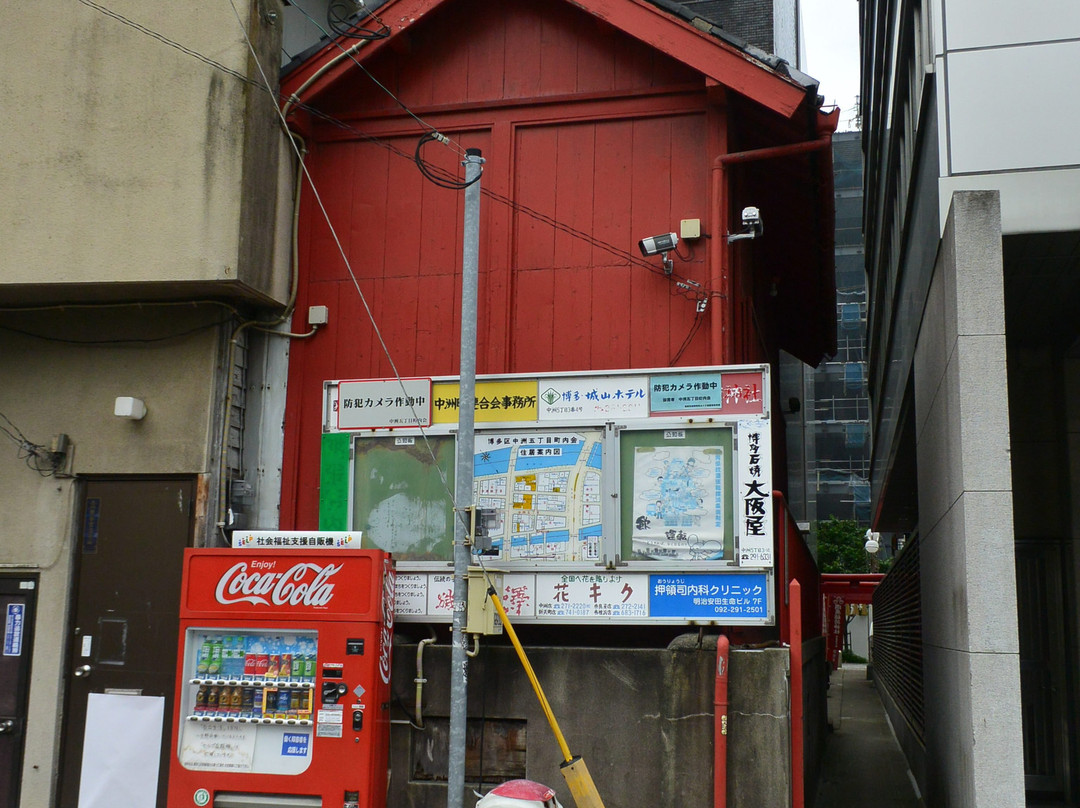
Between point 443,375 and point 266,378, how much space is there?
73.5 inches

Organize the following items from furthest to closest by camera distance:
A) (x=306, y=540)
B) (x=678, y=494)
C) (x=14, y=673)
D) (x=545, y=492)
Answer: (x=14, y=673) → (x=545, y=492) → (x=678, y=494) → (x=306, y=540)

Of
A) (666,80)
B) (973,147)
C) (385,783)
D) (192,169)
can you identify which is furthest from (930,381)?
(192,169)

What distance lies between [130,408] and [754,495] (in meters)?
5.80

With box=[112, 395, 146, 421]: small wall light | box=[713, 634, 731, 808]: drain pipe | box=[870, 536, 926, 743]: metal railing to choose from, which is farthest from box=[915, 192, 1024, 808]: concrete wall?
box=[112, 395, 146, 421]: small wall light

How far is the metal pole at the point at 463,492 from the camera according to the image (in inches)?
296

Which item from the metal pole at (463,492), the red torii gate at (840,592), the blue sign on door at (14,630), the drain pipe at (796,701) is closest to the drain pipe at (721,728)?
the drain pipe at (796,701)

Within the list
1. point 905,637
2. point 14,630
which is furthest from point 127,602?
point 905,637

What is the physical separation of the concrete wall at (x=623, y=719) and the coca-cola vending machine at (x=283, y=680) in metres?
0.44

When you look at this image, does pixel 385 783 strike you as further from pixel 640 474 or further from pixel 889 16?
pixel 889 16

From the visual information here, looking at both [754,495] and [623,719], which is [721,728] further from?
[754,495]

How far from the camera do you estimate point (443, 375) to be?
1006cm

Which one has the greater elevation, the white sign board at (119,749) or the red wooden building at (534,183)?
the red wooden building at (534,183)

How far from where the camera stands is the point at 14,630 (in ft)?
32.9

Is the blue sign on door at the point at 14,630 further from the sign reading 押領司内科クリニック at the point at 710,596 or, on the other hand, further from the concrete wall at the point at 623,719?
the sign reading 押領司内科クリニック at the point at 710,596
